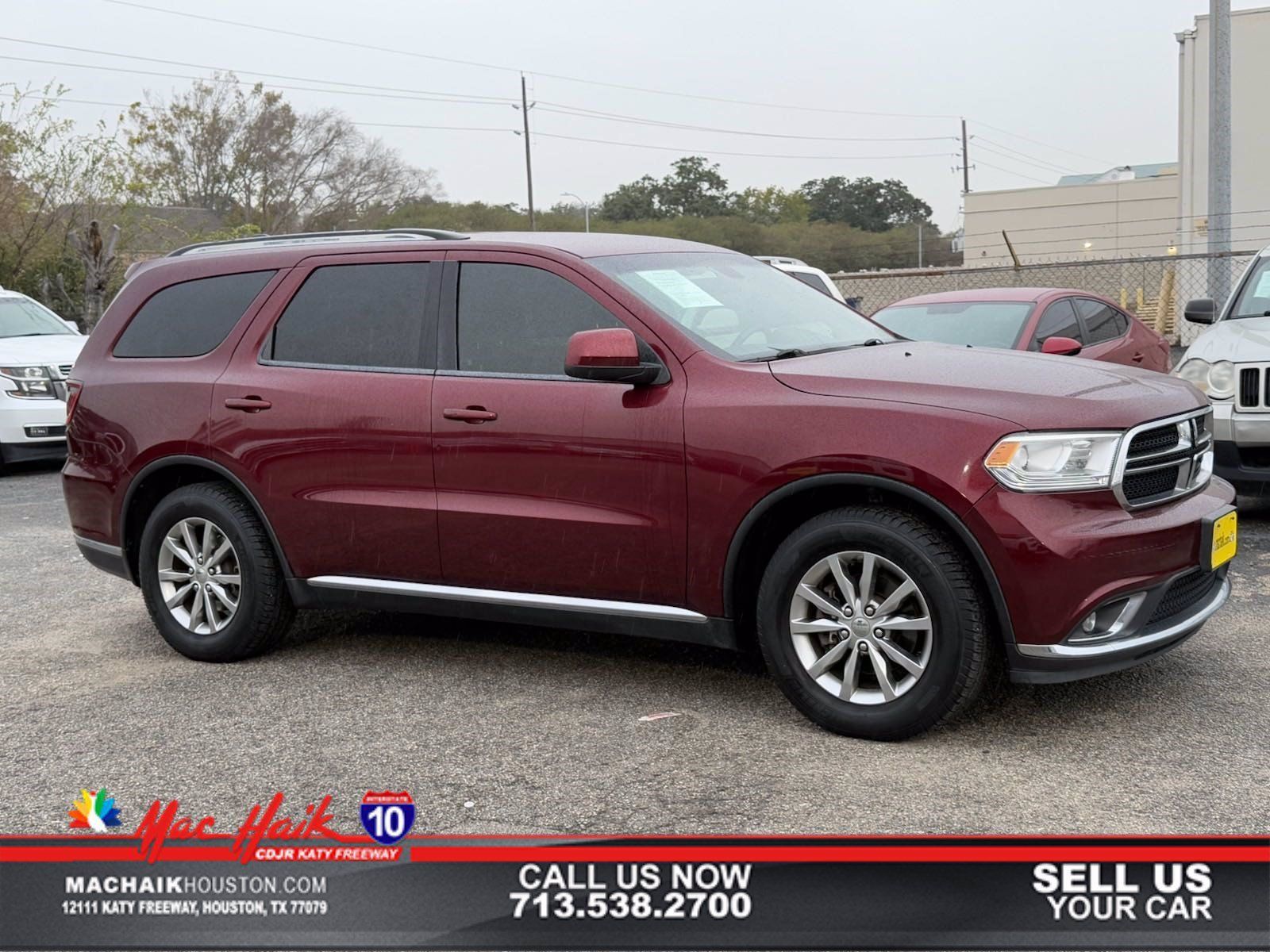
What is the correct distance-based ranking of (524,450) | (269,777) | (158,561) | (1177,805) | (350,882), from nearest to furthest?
(350,882) < (1177,805) < (269,777) < (524,450) < (158,561)

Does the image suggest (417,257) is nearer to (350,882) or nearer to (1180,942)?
(350,882)

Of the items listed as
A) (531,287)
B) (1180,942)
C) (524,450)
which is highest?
(531,287)

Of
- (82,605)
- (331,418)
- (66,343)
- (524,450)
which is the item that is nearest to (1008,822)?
(524,450)

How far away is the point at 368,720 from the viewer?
4957mm

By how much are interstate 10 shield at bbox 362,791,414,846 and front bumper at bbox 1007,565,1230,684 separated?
72.7 inches

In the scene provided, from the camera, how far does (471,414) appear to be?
5.08m

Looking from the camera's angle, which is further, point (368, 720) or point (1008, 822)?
point (368, 720)

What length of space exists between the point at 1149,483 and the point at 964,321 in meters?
5.46

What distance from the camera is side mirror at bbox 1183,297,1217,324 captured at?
8.73m

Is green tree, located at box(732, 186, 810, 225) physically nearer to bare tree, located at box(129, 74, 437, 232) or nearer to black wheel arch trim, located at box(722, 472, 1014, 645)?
bare tree, located at box(129, 74, 437, 232)

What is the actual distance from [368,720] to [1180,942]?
111 inches

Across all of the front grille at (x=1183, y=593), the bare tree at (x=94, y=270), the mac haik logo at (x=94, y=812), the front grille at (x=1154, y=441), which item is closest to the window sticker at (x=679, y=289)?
the front grille at (x=1154, y=441)

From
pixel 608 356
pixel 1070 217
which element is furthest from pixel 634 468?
pixel 1070 217

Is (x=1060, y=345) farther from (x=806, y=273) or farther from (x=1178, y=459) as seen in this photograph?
(x=806, y=273)
